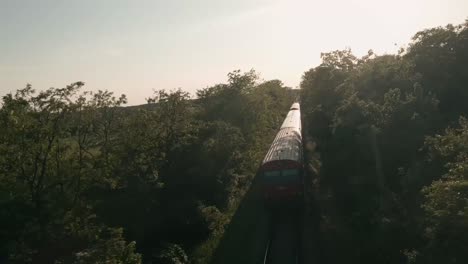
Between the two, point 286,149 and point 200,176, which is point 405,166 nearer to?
point 286,149

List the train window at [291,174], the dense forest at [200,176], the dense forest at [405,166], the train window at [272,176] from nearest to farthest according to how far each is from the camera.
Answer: the dense forest at [405,166]
the dense forest at [200,176]
the train window at [291,174]
the train window at [272,176]

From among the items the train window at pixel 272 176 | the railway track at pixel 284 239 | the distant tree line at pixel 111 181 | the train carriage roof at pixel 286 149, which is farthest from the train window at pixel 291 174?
the distant tree line at pixel 111 181

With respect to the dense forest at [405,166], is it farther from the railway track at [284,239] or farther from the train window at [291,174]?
the train window at [291,174]

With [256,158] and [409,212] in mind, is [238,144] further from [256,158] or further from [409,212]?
[409,212]

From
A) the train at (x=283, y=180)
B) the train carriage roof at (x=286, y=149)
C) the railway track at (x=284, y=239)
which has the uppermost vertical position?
the train carriage roof at (x=286, y=149)

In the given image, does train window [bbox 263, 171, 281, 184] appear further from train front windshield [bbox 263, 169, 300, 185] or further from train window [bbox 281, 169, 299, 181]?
train window [bbox 281, 169, 299, 181]

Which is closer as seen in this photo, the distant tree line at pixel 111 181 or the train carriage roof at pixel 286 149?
the distant tree line at pixel 111 181

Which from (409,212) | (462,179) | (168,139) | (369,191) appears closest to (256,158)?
(168,139)
